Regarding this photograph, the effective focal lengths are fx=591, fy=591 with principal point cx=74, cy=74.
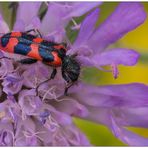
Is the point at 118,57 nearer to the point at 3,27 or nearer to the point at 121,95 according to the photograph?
the point at 121,95

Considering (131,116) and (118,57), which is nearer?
(118,57)

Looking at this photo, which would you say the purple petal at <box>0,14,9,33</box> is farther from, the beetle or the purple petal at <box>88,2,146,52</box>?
the purple petal at <box>88,2,146,52</box>

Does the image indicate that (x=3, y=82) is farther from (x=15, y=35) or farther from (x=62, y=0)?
(x=62, y=0)

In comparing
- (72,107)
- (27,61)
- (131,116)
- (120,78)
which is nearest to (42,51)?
(27,61)

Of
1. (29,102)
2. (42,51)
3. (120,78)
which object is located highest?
(42,51)

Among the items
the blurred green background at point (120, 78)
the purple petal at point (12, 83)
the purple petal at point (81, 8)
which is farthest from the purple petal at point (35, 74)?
the blurred green background at point (120, 78)
